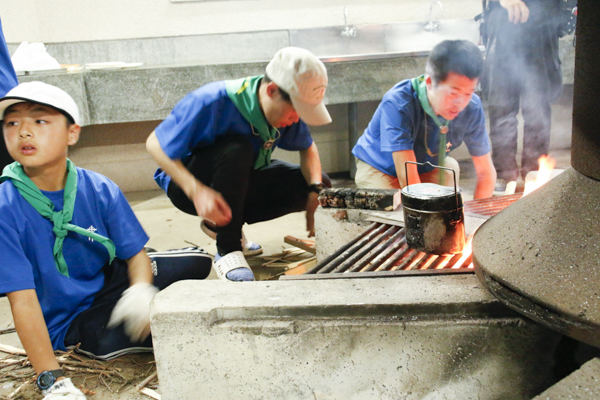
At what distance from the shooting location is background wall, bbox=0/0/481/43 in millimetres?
4797

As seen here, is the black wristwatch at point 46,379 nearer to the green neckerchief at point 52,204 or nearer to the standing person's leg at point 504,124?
the green neckerchief at point 52,204

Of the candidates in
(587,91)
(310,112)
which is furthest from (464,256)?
(310,112)

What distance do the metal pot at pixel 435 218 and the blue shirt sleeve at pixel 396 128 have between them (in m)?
1.03

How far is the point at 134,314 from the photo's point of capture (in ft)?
6.15

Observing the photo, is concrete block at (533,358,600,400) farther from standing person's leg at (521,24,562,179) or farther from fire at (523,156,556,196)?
standing person's leg at (521,24,562,179)

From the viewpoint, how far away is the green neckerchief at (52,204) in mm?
→ 1826

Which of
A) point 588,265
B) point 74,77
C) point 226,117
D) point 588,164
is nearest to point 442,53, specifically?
point 226,117

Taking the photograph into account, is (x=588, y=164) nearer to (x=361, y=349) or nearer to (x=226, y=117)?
(x=361, y=349)

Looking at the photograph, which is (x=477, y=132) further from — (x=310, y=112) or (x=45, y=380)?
(x=45, y=380)

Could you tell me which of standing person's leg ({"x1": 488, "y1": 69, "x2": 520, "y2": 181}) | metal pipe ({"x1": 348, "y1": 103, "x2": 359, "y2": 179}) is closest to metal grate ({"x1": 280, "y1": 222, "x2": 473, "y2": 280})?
standing person's leg ({"x1": 488, "y1": 69, "x2": 520, "y2": 181})

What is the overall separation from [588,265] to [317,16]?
4.50m

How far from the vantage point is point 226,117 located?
8.57 feet

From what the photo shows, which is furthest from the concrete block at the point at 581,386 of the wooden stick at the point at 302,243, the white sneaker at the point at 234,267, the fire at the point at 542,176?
the wooden stick at the point at 302,243

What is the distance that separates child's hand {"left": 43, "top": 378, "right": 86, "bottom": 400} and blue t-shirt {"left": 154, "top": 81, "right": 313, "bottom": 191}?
49.4 inches
